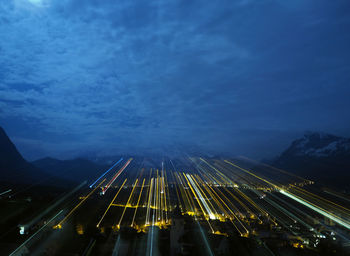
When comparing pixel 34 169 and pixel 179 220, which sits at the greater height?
pixel 34 169

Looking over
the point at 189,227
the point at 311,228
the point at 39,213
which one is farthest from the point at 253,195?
the point at 39,213

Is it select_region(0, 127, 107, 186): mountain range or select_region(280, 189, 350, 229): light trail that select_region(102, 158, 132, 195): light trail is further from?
select_region(280, 189, 350, 229): light trail

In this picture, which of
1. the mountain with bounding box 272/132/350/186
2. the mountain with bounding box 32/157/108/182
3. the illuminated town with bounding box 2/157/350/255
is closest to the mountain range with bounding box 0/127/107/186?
the mountain with bounding box 32/157/108/182

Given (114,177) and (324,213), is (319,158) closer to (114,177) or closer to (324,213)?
(324,213)

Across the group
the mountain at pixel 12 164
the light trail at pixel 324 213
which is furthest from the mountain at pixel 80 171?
the light trail at pixel 324 213

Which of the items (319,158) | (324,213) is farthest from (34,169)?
(319,158)

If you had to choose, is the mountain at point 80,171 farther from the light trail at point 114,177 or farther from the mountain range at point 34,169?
the light trail at point 114,177

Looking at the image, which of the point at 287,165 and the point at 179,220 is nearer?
the point at 179,220

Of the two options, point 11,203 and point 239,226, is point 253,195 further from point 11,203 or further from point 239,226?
point 11,203

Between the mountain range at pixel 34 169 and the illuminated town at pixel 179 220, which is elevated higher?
the mountain range at pixel 34 169
